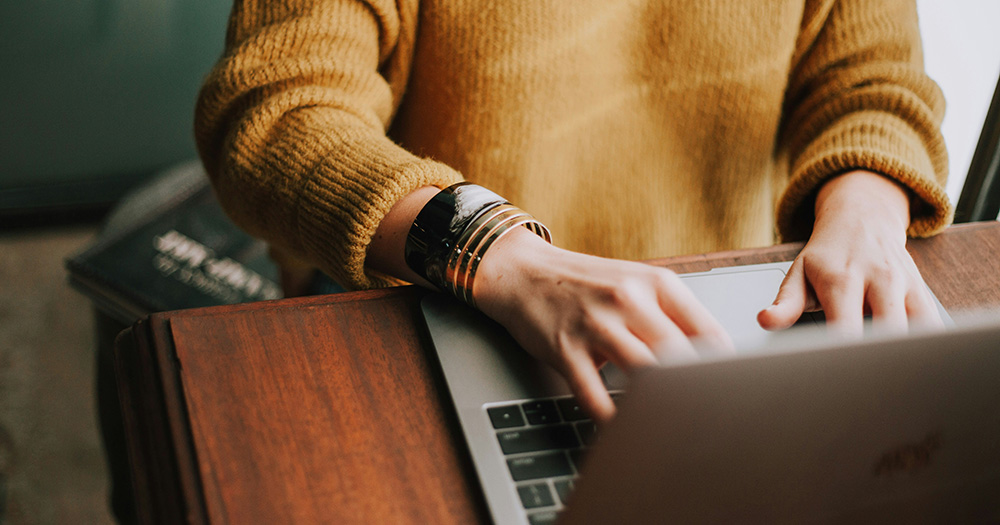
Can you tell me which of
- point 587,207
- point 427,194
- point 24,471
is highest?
point 427,194

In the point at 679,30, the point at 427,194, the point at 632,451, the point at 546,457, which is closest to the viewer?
the point at 632,451

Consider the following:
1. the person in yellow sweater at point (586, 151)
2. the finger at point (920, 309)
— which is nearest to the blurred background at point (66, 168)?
the person in yellow sweater at point (586, 151)

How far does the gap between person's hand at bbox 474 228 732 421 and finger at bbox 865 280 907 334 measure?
0.13m

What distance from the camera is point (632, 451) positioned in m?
0.26

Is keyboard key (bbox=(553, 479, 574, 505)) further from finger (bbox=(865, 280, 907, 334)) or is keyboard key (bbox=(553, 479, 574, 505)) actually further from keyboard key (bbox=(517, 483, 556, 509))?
finger (bbox=(865, 280, 907, 334))

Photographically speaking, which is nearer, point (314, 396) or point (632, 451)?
point (632, 451)

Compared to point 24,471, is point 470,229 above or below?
above

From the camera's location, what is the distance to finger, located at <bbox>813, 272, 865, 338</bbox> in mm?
451

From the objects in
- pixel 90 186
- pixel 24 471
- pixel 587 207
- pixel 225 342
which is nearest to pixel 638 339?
pixel 225 342

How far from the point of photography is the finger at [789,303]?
0.44 metres

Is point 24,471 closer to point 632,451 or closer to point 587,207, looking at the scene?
point 587,207

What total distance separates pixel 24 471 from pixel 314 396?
1.14 metres

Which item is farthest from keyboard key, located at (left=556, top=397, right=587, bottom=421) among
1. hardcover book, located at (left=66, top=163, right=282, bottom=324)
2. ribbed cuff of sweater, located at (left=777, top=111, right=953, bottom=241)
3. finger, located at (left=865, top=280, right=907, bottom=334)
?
hardcover book, located at (left=66, top=163, right=282, bottom=324)

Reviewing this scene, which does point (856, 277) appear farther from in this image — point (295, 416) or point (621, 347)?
point (295, 416)
